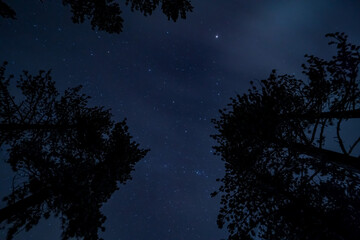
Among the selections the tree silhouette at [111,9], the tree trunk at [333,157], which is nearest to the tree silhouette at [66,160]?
the tree silhouette at [111,9]

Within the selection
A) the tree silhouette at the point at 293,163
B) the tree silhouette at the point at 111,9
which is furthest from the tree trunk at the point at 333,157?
the tree silhouette at the point at 111,9

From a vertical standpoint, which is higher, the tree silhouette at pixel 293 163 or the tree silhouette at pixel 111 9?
the tree silhouette at pixel 111 9

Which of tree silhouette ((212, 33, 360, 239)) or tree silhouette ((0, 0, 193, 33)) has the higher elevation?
tree silhouette ((0, 0, 193, 33))

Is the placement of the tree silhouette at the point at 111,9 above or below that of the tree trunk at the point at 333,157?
above

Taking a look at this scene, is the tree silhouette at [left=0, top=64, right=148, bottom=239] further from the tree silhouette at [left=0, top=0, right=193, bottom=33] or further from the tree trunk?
the tree trunk

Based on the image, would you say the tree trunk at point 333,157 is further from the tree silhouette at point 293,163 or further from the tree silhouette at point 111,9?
the tree silhouette at point 111,9

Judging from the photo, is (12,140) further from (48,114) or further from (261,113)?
(261,113)

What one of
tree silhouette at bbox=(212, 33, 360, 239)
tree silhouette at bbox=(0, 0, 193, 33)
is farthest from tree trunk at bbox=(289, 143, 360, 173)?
tree silhouette at bbox=(0, 0, 193, 33)

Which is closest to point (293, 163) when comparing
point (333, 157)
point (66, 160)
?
point (333, 157)

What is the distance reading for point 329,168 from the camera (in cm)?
621

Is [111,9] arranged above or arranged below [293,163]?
above

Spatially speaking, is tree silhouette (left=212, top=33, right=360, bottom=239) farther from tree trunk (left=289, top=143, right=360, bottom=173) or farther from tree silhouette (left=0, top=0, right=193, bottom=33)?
tree silhouette (left=0, top=0, right=193, bottom=33)

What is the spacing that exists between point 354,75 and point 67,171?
9405mm

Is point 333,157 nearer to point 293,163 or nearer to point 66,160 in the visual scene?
point 293,163
